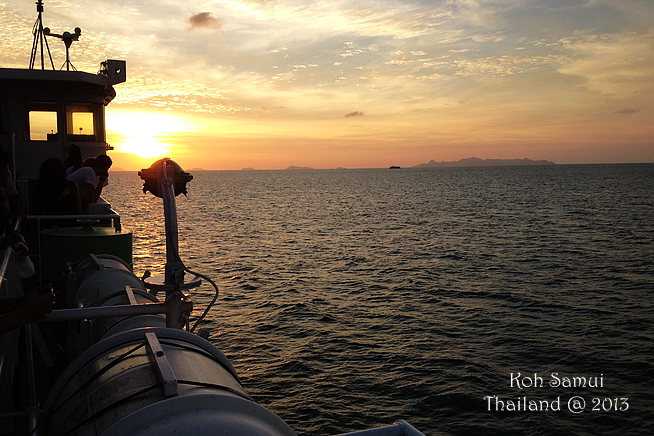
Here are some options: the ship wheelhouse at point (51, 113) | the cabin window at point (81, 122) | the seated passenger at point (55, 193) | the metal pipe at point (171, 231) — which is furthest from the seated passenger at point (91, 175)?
the metal pipe at point (171, 231)

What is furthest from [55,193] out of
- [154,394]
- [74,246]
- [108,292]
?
[154,394]

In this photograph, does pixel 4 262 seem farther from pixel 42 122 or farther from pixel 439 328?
pixel 439 328

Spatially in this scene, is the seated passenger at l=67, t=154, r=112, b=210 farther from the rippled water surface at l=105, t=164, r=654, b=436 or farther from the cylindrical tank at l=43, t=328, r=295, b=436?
the cylindrical tank at l=43, t=328, r=295, b=436

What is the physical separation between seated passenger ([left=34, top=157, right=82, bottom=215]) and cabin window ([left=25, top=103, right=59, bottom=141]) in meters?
5.27

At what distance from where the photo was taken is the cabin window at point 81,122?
50.9 ft

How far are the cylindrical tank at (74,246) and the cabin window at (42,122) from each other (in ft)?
22.5

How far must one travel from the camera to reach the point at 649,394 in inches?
540

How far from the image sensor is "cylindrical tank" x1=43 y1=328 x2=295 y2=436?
3135mm

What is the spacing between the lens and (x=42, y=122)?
15.4 m

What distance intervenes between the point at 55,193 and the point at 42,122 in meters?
5.97

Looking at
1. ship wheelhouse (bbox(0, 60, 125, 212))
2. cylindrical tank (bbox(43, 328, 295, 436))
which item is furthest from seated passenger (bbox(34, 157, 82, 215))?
cylindrical tank (bbox(43, 328, 295, 436))

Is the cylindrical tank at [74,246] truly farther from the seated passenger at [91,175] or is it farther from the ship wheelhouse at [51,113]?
the ship wheelhouse at [51,113]

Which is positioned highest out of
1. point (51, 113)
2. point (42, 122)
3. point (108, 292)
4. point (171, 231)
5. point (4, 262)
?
point (51, 113)

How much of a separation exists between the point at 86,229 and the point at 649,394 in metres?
14.6
